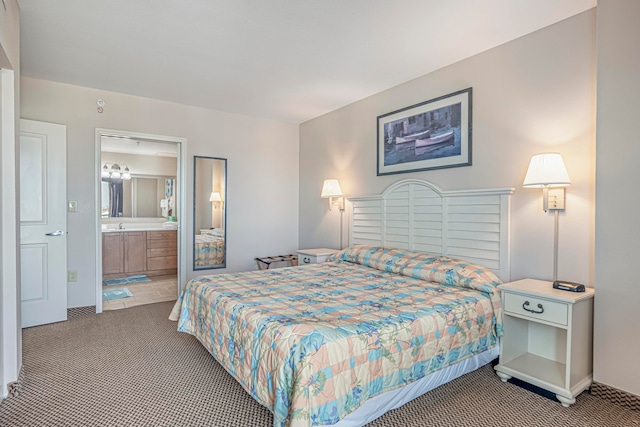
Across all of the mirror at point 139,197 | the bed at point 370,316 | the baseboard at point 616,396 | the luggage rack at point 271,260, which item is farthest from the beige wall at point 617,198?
the mirror at point 139,197

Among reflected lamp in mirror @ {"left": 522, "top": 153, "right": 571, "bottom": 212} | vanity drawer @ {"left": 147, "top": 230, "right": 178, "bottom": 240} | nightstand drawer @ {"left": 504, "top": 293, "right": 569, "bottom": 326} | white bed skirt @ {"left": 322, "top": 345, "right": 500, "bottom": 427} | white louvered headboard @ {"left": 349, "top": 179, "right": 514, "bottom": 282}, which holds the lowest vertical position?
white bed skirt @ {"left": 322, "top": 345, "right": 500, "bottom": 427}

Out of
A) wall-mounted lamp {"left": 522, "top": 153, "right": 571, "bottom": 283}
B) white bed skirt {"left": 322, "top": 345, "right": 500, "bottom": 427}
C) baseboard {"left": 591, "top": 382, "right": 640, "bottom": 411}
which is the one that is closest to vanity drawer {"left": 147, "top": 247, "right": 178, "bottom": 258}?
white bed skirt {"left": 322, "top": 345, "right": 500, "bottom": 427}

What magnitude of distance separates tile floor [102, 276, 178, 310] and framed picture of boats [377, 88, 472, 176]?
3.28 meters

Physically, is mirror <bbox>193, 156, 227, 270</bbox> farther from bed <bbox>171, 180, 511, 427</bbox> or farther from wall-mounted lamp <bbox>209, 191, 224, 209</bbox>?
bed <bbox>171, 180, 511, 427</bbox>

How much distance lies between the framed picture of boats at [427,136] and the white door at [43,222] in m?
3.32

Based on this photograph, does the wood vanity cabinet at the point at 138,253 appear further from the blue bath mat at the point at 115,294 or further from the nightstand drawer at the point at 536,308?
the nightstand drawer at the point at 536,308

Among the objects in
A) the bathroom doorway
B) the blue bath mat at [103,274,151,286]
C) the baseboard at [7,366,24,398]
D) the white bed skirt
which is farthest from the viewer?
the blue bath mat at [103,274,151,286]

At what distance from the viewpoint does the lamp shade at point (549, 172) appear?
7.14ft

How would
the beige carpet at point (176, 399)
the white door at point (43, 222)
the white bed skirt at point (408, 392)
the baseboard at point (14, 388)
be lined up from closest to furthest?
1. the white bed skirt at point (408, 392)
2. the beige carpet at point (176, 399)
3. the baseboard at point (14, 388)
4. the white door at point (43, 222)

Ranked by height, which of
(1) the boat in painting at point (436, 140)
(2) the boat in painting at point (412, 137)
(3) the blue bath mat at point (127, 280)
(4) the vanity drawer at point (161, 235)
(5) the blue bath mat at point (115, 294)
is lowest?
(5) the blue bath mat at point (115, 294)

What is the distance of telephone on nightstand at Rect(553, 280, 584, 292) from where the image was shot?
2090mm

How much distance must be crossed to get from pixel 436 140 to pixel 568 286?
1.63m

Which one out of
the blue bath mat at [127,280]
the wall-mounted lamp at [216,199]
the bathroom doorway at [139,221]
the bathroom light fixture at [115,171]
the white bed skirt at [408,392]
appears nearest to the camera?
the white bed skirt at [408,392]

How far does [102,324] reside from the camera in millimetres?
3375
